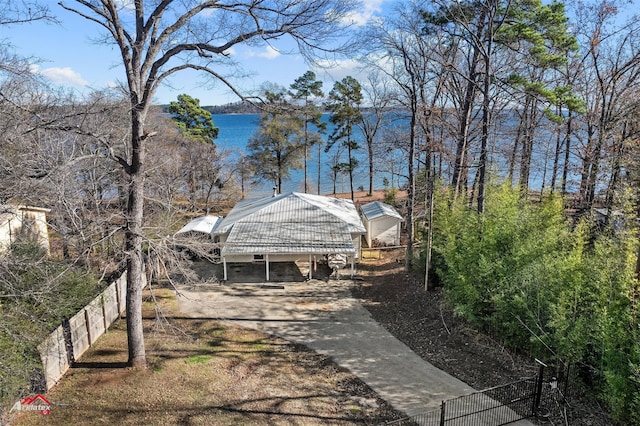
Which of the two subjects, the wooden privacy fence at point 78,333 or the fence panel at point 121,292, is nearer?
the wooden privacy fence at point 78,333

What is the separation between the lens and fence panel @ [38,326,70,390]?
8312 mm

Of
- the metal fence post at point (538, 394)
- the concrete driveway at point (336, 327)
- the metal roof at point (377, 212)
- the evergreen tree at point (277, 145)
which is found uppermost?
the evergreen tree at point (277, 145)

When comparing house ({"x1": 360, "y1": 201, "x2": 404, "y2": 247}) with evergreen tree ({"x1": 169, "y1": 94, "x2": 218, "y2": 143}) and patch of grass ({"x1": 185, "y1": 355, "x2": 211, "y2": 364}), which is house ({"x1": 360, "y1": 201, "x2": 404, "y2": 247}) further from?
evergreen tree ({"x1": 169, "y1": 94, "x2": 218, "y2": 143})

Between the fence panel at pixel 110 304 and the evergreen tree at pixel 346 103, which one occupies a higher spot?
the evergreen tree at pixel 346 103

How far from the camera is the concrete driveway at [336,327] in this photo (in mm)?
8773

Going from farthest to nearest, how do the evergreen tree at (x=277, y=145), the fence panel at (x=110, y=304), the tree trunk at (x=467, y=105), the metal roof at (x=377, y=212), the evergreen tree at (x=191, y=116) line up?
the evergreen tree at (x=191, y=116) < the evergreen tree at (x=277, y=145) < the metal roof at (x=377, y=212) < the tree trunk at (x=467, y=105) < the fence panel at (x=110, y=304)

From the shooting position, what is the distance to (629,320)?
6645 millimetres

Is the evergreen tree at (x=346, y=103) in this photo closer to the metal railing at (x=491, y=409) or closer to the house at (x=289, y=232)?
the house at (x=289, y=232)

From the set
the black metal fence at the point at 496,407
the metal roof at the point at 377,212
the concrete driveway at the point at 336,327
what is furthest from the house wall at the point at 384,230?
the black metal fence at the point at 496,407

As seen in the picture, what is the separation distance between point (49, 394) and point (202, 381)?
3008mm

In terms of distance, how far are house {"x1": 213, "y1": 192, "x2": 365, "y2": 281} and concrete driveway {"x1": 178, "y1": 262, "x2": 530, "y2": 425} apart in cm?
129

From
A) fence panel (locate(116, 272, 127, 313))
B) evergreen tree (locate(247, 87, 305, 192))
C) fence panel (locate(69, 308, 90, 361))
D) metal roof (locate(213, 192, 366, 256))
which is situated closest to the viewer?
fence panel (locate(69, 308, 90, 361))

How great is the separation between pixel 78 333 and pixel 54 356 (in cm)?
119

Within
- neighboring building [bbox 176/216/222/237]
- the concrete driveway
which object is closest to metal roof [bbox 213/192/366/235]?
neighboring building [bbox 176/216/222/237]
